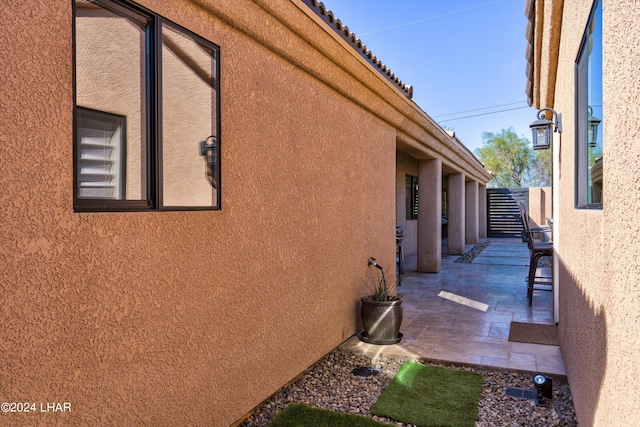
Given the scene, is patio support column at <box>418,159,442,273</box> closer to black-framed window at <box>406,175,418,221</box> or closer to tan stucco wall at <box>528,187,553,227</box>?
black-framed window at <box>406,175,418,221</box>

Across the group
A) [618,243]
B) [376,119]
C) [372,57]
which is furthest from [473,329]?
[618,243]

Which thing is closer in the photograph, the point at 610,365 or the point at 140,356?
the point at 610,365

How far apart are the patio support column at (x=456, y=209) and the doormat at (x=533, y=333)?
8.93 meters

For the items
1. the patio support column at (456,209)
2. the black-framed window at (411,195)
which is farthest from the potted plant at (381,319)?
the patio support column at (456,209)

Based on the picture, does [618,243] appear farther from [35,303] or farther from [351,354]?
[351,354]

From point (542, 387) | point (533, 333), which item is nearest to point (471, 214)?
point (533, 333)

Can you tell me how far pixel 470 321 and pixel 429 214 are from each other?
17.5 feet

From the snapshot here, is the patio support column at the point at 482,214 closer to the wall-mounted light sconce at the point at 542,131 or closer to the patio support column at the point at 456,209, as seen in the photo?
the patio support column at the point at 456,209

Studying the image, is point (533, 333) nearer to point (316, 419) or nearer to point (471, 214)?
point (316, 419)

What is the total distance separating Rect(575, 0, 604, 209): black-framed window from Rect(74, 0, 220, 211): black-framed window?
259 cm

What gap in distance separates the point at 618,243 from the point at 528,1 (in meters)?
4.68

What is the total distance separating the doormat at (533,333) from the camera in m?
5.82

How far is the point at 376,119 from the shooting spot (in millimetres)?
7125

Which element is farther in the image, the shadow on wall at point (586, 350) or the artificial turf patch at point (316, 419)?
the artificial turf patch at point (316, 419)
